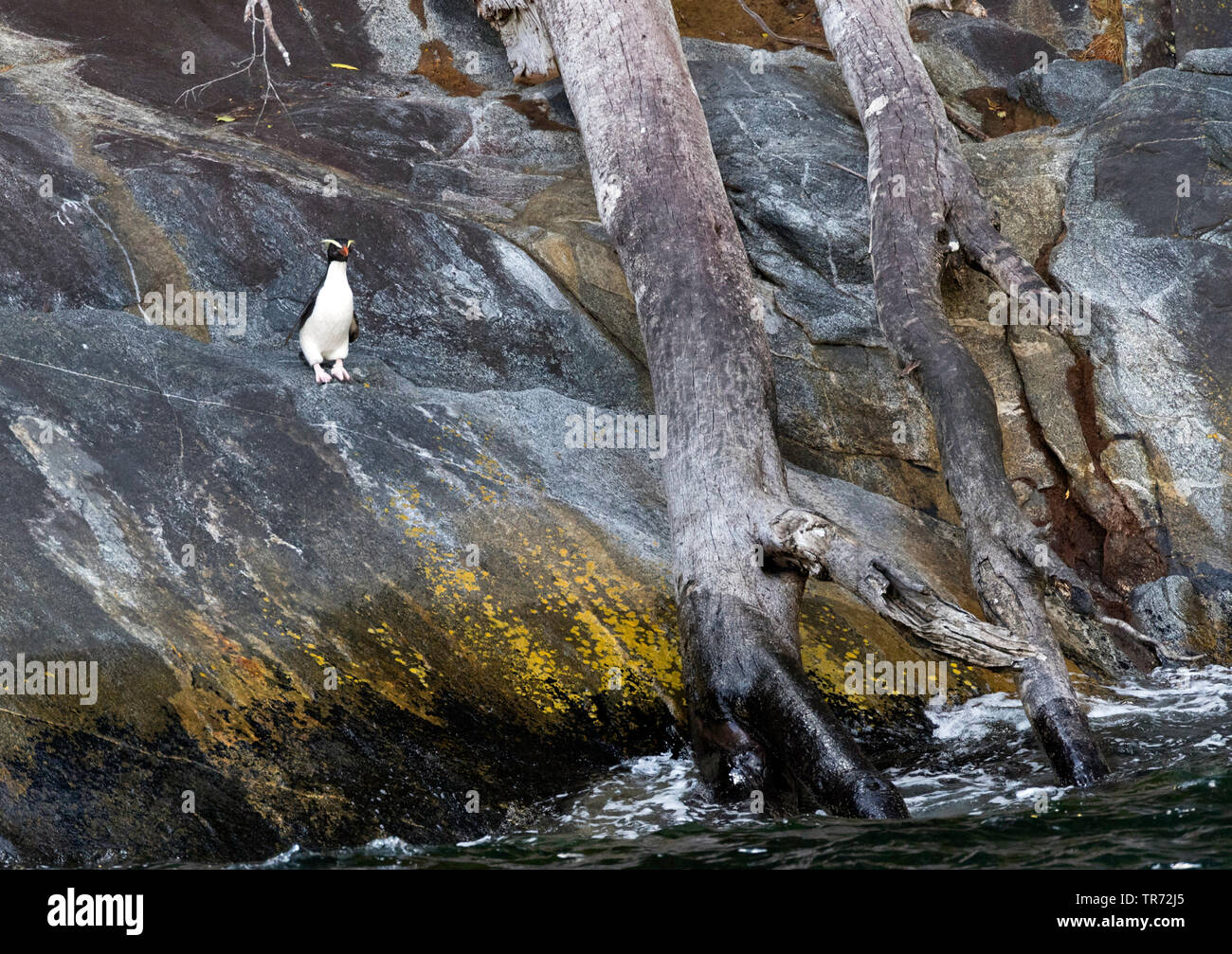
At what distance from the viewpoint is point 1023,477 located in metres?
8.07

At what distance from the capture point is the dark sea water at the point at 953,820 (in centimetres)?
427

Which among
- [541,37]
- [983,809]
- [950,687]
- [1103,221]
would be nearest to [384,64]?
[541,37]

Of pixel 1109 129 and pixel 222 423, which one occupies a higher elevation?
pixel 1109 129

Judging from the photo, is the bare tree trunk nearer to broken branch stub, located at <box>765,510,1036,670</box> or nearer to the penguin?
broken branch stub, located at <box>765,510,1036,670</box>

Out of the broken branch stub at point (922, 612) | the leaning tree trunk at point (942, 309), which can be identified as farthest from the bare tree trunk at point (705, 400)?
the leaning tree trunk at point (942, 309)

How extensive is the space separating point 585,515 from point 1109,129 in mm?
5828

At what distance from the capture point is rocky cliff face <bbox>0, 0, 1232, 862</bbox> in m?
5.21

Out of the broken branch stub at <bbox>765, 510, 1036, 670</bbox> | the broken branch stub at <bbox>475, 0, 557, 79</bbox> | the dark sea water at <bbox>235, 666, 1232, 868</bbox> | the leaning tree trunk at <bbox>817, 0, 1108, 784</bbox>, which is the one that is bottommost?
the dark sea water at <bbox>235, 666, 1232, 868</bbox>

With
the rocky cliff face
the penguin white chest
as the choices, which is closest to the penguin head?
the penguin white chest

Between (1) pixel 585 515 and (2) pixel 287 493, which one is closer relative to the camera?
(2) pixel 287 493

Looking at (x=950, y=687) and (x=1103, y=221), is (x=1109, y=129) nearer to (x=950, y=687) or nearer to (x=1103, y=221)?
(x=1103, y=221)

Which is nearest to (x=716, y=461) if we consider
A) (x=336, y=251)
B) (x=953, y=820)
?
(x=953, y=820)

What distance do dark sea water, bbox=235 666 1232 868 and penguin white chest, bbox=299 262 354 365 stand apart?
3.31 metres

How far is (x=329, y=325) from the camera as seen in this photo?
7098mm
